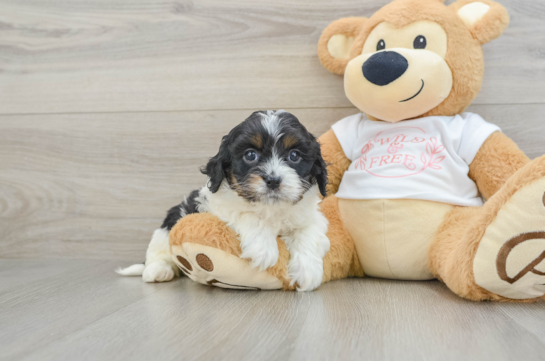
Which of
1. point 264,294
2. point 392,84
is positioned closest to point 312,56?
point 392,84

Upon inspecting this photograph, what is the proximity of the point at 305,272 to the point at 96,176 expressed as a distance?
129 cm

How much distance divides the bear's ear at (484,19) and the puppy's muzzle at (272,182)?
0.97m

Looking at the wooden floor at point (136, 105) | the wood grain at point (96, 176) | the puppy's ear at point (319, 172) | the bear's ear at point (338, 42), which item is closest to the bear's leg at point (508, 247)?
the wooden floor at point (136, 105)

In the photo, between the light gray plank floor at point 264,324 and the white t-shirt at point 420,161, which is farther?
the white t-shirt at point 420,161

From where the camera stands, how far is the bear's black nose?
150 cm

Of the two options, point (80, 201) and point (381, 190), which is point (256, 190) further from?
point (80, 201)

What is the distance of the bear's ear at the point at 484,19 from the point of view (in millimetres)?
1585

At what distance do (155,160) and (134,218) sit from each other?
308 mm

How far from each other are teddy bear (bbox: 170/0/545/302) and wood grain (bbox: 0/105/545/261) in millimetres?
517

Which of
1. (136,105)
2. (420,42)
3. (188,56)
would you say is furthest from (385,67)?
(136,105)

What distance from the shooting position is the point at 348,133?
1.77 metres

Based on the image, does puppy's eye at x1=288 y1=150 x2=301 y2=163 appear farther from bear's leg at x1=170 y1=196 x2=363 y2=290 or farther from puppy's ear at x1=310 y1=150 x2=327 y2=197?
bear's leg at x1=170 y1=196 x2=363 y2=290

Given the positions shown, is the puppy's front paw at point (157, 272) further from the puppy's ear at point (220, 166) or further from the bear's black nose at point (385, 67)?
the bear's black nose at point (385, 67)

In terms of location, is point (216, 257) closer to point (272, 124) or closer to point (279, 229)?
point (279, 229)
